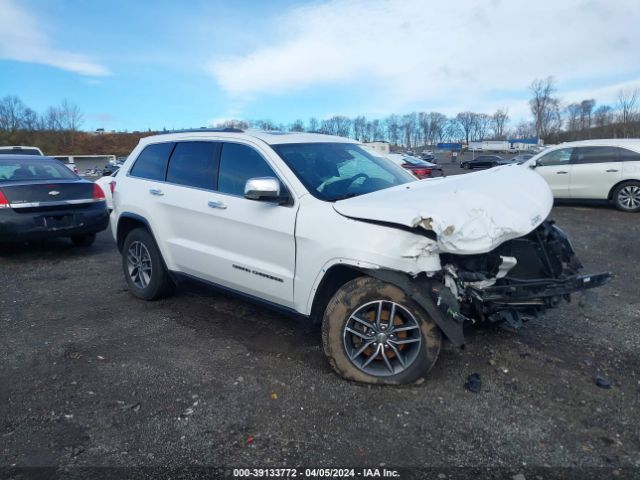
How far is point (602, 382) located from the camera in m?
3.25

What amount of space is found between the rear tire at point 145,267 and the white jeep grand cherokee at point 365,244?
0.46 metres

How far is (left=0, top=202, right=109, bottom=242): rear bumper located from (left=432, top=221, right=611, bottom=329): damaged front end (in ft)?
20.2

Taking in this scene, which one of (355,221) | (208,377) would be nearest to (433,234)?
(355,221)

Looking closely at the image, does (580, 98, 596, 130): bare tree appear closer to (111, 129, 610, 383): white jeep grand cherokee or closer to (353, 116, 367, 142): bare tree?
(353, 116, 367, 142): bare tree

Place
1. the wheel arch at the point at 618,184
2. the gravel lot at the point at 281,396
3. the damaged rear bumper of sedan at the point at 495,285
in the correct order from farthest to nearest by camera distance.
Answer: the wheel arch at the point at 618,184 < the damaged rear bumper of sedan at the point at 495,285 < the gravel lot at the point at 281,396

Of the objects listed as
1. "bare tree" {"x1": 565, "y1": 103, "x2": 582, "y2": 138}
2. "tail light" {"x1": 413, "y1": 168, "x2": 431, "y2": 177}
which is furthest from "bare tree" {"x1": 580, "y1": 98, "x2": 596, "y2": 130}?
"tail light" {"x1": 413, "y1": 168, "x2": 431, "y2": 177}

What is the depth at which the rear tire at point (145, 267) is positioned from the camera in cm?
488

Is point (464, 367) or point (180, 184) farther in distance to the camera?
point (180, 184)

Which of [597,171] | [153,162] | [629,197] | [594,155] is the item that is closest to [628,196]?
[629,197]

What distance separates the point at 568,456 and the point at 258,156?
3.02 metres

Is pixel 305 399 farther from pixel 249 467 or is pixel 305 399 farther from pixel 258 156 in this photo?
pixel 258 156

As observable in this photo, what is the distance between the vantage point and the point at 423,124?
469ft

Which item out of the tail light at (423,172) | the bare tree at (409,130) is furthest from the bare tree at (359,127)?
the tail light at (423,172)

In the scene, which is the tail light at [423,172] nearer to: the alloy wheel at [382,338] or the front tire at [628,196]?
the front tire at [628,196]
